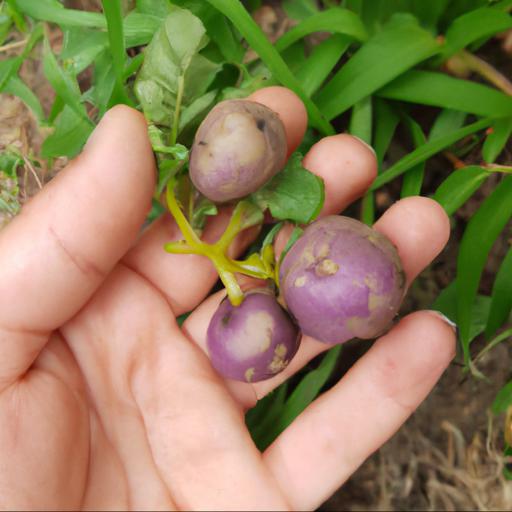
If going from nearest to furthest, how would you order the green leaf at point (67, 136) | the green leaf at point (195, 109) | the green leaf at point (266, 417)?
the green leaf at point (195, 109) → the green leaf at point (67, 136) → the green leaf at point (266, 417)

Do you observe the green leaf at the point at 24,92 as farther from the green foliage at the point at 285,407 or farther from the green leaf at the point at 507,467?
the green leaf at the point at 507,467

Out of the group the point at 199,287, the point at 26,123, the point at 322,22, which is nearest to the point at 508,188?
the point at 322,22

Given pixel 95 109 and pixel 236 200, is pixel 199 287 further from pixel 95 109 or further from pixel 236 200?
pixel 95 109

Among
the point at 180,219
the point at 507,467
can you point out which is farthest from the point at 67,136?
the point at 507,467

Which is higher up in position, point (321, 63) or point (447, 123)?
point (321, 63)

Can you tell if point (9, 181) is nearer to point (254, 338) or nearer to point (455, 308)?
point (254, 338)

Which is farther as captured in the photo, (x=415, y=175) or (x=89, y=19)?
(x=415, y=175)

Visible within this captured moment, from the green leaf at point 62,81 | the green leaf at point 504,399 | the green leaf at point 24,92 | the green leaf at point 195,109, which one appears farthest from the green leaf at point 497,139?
the green leaf at point 24,92

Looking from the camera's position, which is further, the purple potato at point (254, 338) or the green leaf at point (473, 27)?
the green leaf at point (473, 27)
